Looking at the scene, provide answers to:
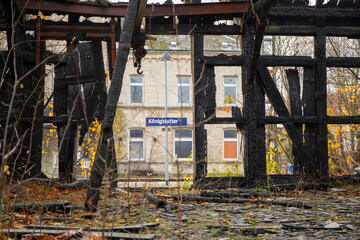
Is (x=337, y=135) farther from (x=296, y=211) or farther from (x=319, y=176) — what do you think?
(x=296, y=211)

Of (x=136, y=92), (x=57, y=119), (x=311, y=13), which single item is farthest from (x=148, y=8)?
(x=136, y=92)

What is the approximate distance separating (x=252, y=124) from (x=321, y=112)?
1.71 m

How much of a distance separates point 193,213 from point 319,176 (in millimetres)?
4704

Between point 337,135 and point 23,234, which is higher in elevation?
point 337,135

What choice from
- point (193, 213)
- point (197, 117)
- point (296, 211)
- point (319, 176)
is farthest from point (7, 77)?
point (319, 176)

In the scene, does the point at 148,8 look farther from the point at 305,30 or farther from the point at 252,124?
the point at 305,30

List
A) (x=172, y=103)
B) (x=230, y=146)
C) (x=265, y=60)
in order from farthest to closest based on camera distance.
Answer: (x=230, y=146) → (x=172, y=103) → (x=265, y=60)

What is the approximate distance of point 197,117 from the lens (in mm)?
9305

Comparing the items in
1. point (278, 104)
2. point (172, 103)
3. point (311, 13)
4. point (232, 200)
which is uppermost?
point (311, 13)

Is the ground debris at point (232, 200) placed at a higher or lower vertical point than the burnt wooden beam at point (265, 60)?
lower

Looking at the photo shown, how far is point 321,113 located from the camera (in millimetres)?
Answer: 9641

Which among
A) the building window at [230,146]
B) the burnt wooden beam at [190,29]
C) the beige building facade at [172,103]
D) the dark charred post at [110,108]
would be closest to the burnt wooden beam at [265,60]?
the burnt wooden beam at [190,29]

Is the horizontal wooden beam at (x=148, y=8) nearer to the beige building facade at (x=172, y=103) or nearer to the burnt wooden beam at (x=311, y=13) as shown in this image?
the burnt wooden beam at (x=311, y=13)

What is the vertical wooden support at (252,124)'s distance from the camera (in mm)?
9305
